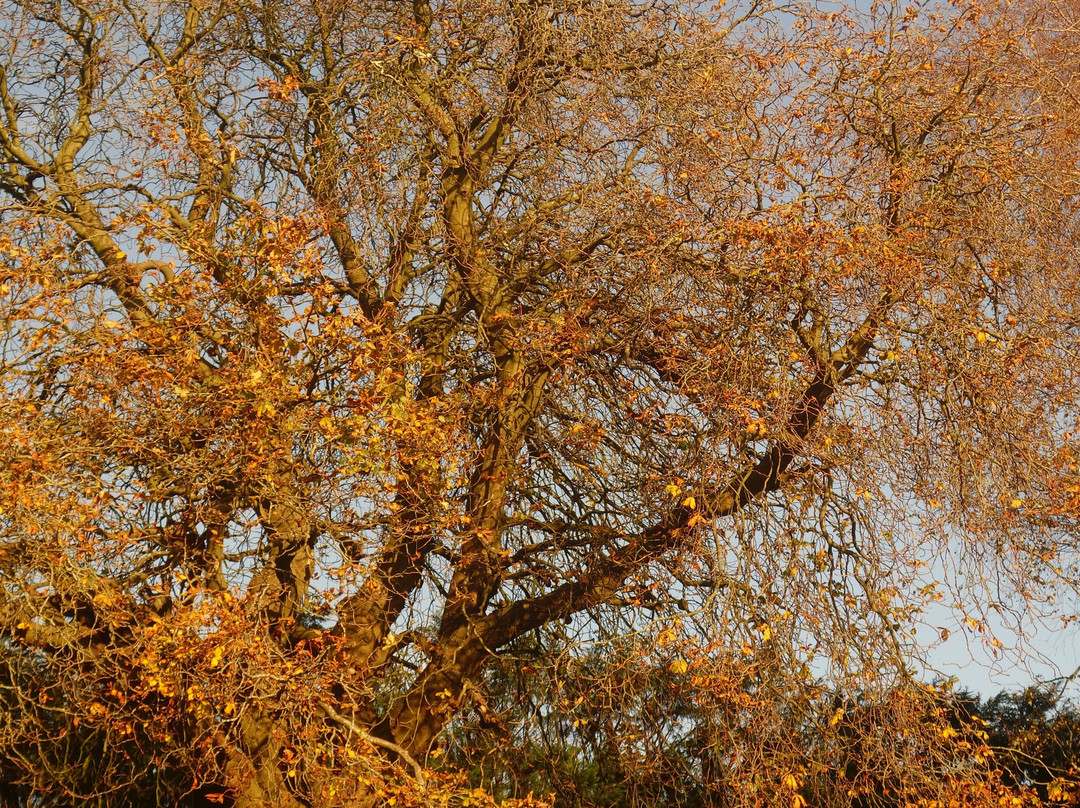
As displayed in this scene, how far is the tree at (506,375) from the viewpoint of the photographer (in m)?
6.45

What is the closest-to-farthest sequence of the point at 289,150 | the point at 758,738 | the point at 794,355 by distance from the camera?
the point at 758,738 → the point at 794,355 → the point at 289,150

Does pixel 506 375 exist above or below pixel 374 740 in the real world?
above

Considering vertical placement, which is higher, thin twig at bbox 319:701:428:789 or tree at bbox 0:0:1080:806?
tree at bbox 0:0:1080:806

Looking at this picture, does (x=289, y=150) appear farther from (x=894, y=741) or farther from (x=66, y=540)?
(x=894, y=741)

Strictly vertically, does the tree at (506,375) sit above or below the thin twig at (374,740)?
above

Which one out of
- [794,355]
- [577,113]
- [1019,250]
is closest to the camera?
[794,355]

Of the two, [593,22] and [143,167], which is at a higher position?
[593,22]

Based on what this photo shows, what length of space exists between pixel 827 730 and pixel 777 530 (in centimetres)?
132

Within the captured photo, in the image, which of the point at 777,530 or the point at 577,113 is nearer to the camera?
the point at 777,530

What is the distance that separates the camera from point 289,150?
9602 mm

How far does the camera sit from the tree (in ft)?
21.2

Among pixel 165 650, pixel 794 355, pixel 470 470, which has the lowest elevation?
pixel 165 650

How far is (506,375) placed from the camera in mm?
7938

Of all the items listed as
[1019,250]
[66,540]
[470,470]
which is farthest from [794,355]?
[66,540]
